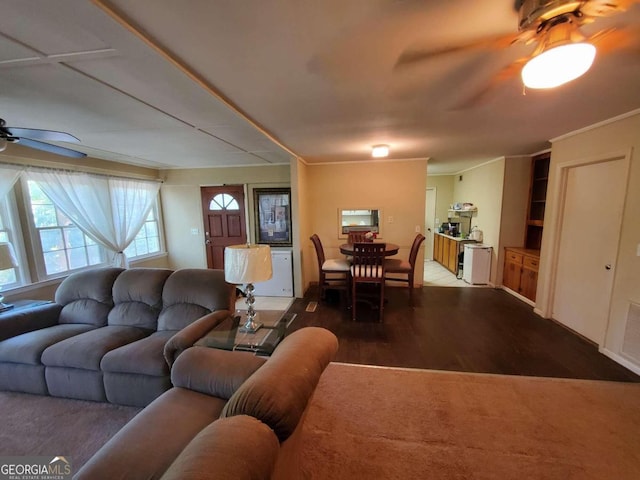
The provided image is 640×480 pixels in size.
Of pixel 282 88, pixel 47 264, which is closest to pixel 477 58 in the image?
pixel 282 88

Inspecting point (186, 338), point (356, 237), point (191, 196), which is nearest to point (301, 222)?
point (356, 237)

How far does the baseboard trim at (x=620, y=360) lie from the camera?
2.32m

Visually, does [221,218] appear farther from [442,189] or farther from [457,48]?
[442,189]

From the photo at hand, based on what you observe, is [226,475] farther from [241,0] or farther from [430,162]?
[430,162]

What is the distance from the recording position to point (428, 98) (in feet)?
6.62

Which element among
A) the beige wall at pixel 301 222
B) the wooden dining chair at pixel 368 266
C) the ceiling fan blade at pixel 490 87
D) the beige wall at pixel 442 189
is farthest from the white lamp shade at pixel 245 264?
the beige wall at pixel 442 189

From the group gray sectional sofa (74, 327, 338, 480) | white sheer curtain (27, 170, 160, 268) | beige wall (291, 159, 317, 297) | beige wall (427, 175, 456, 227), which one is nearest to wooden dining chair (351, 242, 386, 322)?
beige wall (291, 159, 317, 297)

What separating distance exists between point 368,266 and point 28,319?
3.64 metres

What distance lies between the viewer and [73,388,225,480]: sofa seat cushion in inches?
41.9

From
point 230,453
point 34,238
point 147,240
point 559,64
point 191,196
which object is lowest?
point 230,453

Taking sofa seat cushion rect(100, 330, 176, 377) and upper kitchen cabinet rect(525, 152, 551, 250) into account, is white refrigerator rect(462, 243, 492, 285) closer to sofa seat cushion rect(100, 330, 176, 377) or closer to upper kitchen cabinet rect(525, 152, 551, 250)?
upper kitchen cabinet rect(525, 152, 551, 250)

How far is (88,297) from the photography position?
2588 mm

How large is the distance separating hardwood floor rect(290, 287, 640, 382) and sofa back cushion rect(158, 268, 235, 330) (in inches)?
50.6

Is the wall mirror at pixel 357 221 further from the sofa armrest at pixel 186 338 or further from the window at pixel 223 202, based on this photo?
the sofa armrest at pixel 186 338
